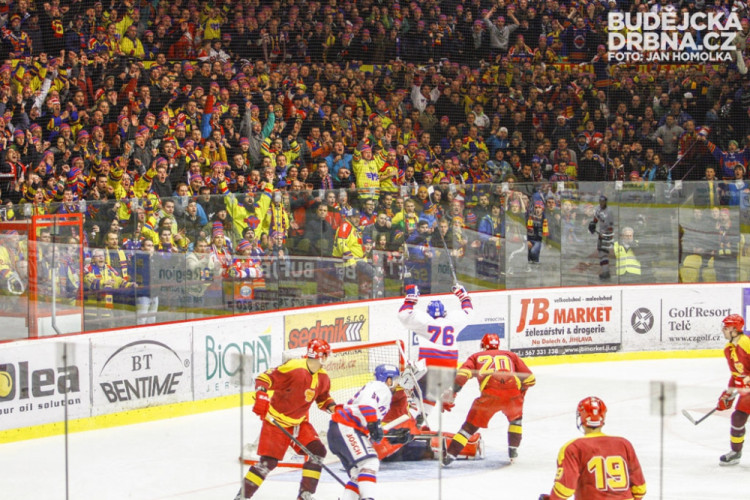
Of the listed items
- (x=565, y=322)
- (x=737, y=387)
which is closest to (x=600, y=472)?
(x=737, y=387)

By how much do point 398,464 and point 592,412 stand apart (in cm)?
276

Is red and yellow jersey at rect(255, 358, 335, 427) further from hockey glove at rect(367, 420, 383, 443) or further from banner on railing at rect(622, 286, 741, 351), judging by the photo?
banner on railing at rect(622, 286, 741, 351)

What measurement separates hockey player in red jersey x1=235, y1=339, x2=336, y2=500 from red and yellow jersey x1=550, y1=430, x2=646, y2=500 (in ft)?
7.15

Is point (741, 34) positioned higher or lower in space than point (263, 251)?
higher

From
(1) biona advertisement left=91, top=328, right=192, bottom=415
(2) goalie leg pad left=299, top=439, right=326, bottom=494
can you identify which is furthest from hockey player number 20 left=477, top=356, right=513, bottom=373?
(1) biona advertisement left=91, top=328, right=192, bottom=415

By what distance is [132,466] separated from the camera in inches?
303

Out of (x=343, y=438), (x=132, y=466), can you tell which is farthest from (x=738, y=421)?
(x=132, y=466)

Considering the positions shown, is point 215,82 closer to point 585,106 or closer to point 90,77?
point 90,77

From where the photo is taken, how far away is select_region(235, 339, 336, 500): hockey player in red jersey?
717cm

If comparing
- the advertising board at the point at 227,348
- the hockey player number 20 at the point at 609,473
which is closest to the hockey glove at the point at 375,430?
the hockey player number 20 at the point at 609,473

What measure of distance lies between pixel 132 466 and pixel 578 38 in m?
10.6

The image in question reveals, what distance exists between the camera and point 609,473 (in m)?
5.52

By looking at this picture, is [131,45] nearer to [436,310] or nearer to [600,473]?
[436,310]

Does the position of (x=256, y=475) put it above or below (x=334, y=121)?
below
